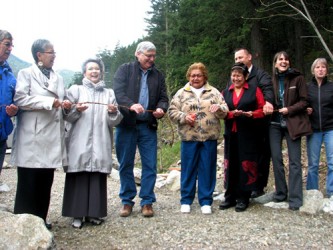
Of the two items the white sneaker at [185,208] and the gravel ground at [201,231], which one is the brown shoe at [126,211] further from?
the white sneaker at [185,208]

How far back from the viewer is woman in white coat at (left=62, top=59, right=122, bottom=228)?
14.5ft

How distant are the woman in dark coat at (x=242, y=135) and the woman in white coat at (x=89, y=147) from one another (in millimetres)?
1624

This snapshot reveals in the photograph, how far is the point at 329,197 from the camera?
214 inches

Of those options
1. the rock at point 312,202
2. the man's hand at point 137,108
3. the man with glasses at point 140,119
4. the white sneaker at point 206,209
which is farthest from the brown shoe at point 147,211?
the rock at point 312,202

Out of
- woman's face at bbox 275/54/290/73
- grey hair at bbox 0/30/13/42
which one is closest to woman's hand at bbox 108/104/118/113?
grey hair at bbox 0/30/13/42

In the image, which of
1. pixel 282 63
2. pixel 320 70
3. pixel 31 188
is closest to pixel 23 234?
pixel 31 188

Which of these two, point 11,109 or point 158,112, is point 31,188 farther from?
point 158,112

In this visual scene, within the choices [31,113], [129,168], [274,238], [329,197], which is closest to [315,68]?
[329,197]

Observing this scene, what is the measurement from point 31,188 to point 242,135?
2787 mm

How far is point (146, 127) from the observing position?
5.00 metres

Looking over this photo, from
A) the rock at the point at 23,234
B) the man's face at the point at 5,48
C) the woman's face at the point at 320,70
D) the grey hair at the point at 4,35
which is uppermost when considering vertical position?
the grey hair at the point at 4,35

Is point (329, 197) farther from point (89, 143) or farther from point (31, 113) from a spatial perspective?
point (31, 113)

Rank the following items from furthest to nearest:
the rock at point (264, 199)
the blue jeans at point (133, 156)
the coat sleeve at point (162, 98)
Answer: the rock at point (264, 199), the coat sleeve at point (162, 98), the blue jeans at point (133, 156)

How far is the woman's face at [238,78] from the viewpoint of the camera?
508cm
